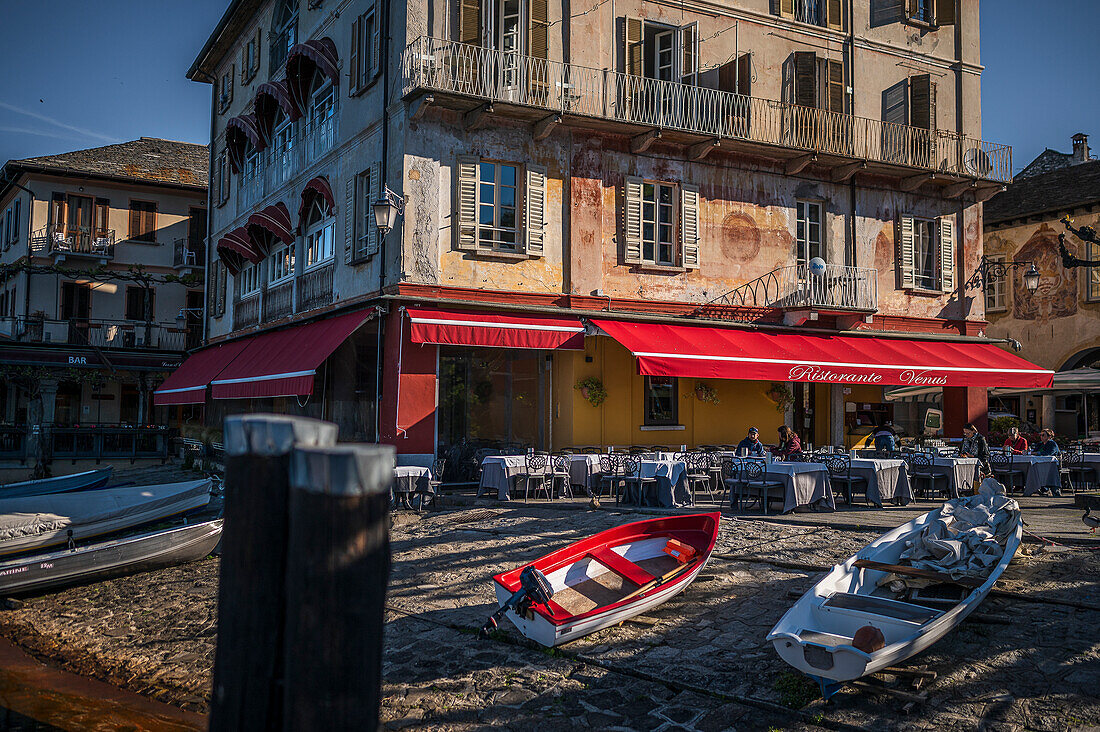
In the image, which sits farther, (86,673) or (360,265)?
(360,265)

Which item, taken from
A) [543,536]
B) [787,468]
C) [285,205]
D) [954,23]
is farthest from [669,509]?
[954,23]

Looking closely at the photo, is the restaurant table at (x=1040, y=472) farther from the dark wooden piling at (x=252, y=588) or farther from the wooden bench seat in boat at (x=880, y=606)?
the dark wooden piling at (x=252, y=588)

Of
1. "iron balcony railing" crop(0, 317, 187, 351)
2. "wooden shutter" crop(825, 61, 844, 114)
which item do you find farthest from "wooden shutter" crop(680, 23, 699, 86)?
"iron balcony railing" crop(0, 317, 187, 351)

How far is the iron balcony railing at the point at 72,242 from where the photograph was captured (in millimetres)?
33594

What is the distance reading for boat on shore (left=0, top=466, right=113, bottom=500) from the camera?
14.4 m

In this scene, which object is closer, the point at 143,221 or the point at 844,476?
the point at 844,476

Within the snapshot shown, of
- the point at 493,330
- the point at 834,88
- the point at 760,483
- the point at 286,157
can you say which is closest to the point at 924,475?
the point at 760,483

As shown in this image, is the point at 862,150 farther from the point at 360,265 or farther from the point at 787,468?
the point at 360,265

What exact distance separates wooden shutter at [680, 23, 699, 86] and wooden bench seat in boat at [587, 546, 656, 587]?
46.3ft

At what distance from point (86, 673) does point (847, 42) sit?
21616mm

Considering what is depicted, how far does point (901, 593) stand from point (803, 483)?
5.93m

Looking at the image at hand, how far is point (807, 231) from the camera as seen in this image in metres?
21.0

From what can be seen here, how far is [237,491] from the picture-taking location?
2.26 meters

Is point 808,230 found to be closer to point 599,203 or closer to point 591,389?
point 599,203
